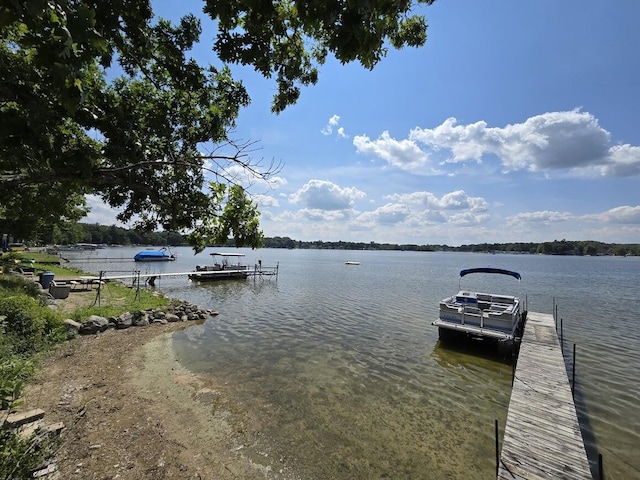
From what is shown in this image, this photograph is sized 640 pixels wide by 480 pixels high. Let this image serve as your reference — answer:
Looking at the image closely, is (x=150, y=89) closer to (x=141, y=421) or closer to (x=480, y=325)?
(x=141, y=421)

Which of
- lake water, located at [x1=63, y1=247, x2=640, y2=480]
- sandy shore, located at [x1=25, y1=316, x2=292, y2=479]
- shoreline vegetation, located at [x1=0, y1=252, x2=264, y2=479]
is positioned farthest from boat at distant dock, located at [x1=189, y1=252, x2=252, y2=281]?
sandy shore, located at [x1=25, y1=316, x2=292, y2=479]

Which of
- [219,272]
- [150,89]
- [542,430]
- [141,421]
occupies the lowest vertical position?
[141,421]

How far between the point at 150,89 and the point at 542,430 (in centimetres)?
1069

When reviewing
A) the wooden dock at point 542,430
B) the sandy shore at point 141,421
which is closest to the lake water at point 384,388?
the sandy shore at point 141,421

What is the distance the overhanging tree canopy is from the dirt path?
Answer: 4194mm

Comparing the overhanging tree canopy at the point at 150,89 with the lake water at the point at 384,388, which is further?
the lake water at the point at 384,388

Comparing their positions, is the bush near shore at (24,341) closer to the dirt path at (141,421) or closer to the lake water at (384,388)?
the dirt path at (141,421)

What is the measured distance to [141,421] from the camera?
7281mm

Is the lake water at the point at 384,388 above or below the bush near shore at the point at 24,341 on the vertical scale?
below

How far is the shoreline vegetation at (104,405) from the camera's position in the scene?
5.34m

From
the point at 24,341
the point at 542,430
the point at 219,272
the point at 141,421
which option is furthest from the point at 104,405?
the point at 219,272

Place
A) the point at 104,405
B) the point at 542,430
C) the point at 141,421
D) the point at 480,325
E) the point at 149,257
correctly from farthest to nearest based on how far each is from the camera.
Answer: the point at 149,257, the point at 480,325, the point at 104,405, the point at 141,421, the point at 542,430

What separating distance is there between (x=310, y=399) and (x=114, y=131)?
814 cm

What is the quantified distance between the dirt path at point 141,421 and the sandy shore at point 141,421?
2cm
